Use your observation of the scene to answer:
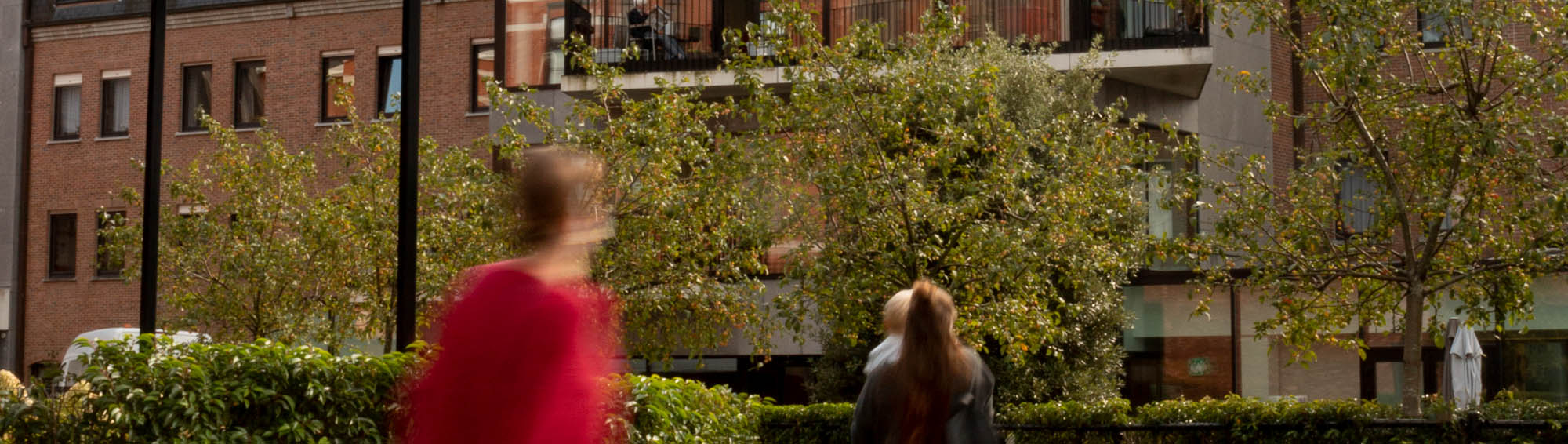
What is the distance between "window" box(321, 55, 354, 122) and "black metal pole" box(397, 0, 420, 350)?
22.4 m

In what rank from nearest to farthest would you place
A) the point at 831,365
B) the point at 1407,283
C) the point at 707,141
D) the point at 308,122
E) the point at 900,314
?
the point at 900,314 < the point at 1407,283 < the point at 707,141 < the point at 831,365 < the point at 308,122

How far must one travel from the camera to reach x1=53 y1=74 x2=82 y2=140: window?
35.3 m

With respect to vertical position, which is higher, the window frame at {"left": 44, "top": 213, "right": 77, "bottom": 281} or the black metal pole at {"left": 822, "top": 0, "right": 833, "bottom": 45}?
the black metal pole at {"left": 822, "top": 0, "right": 833, "bottom": 45}

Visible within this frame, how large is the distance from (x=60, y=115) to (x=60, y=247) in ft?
10.0

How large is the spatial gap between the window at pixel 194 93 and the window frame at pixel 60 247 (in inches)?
145

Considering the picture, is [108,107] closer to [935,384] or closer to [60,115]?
[60,115]

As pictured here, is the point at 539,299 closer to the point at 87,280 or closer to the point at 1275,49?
the point at 1275,49

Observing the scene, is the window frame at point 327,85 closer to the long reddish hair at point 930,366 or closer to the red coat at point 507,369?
the long reddish hair at point 930,366

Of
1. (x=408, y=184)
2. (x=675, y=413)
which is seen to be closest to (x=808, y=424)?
(x=675, y=413)

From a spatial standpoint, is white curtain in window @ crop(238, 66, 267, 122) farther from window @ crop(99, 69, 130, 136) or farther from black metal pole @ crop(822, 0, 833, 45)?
black metal pole @ crop(822, 0, 833, 45)

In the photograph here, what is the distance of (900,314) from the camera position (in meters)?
7.27

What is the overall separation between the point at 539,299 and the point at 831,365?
59.4ft

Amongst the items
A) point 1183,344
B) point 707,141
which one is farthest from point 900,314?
point 1183,344

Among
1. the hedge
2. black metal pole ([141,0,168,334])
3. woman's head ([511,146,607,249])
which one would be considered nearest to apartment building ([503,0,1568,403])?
the hedge
